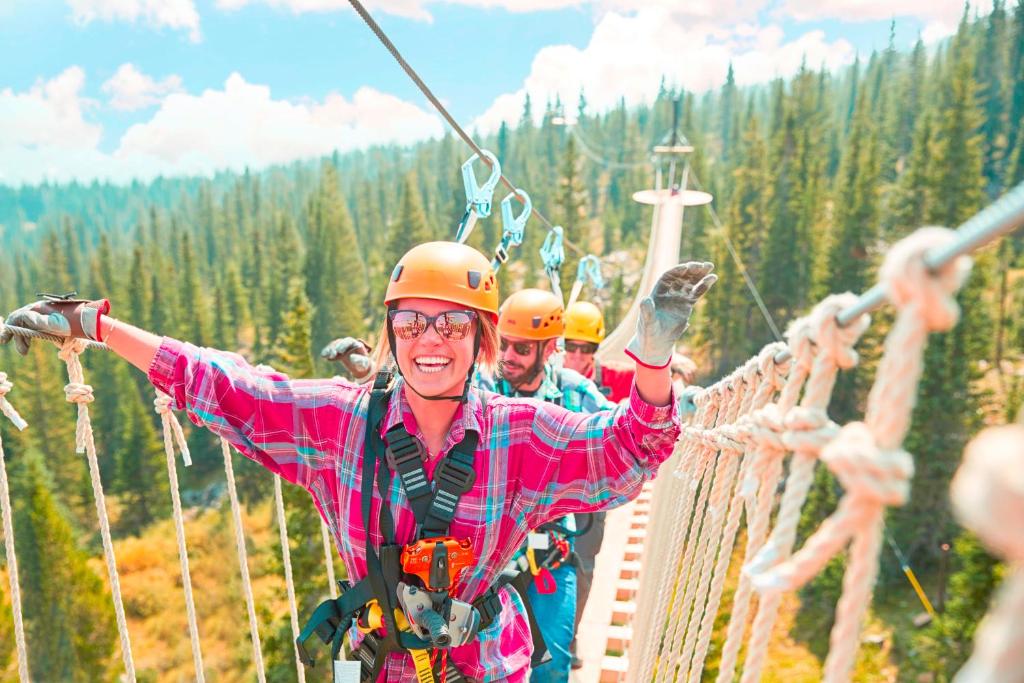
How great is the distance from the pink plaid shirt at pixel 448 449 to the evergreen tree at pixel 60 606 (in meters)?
24.4

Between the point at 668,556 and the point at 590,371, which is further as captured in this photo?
the point at 590,371

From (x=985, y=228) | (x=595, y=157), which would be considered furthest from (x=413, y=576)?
(x=595, y=157)

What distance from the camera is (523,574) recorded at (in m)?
2.88

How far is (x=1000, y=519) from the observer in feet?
1.77

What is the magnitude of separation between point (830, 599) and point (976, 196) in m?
17.9

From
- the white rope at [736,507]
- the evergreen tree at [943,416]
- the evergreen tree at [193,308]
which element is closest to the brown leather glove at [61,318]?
the white rope at [736,507]

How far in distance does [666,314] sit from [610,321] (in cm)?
3903

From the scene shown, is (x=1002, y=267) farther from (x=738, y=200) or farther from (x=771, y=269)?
(x=738, y=200)

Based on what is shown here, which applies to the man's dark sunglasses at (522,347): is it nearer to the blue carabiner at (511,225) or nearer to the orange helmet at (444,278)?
the blue carabiner at (511,225)


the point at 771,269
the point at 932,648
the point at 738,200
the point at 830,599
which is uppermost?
the point at 738,200

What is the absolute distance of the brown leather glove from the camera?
6.72ft

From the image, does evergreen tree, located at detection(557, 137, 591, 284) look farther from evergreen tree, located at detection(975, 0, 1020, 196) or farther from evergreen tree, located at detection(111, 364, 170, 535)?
evergreen tree, located at detection(111, 364, 170, 535)

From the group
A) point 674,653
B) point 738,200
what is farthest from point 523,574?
point 738,200

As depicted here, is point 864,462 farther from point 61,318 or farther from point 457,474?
point 61,318
